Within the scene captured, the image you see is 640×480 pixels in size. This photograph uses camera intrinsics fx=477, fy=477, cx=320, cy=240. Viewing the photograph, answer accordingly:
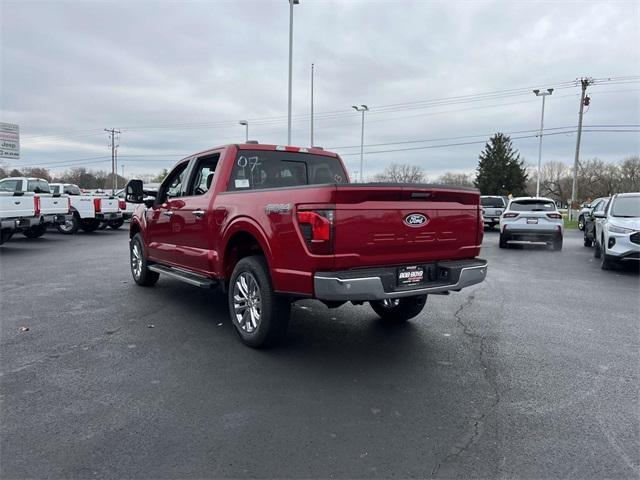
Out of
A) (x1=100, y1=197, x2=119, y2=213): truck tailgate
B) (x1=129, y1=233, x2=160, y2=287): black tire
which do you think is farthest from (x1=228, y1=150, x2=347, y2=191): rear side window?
(x1=100, y1=197, x2=119, y2=213): truck tailgate

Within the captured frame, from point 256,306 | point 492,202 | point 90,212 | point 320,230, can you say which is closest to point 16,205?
point 90,212

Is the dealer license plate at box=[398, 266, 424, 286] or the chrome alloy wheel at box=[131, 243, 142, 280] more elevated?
the dealer license plate at box=[398, 266, 424, 286]

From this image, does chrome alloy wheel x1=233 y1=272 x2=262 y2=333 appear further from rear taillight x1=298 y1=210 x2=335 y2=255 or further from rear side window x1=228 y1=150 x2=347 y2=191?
rear side window x1=228 y1=150 x2=347 y2=191

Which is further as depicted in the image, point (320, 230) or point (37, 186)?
point (37, 186)

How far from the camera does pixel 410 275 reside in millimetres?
4234

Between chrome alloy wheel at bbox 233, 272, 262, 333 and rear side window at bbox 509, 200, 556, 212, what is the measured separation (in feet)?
39.6

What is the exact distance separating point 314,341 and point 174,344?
4.66ft

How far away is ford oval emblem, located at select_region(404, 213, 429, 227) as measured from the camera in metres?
→ 4.21

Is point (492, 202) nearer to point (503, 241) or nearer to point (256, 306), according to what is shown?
point (503, 241)

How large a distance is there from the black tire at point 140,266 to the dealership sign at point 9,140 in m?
17.4

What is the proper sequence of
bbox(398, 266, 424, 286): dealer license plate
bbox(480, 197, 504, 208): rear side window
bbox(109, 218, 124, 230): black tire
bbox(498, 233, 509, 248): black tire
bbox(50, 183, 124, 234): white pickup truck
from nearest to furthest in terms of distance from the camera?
bbox(398, 266, 424, 286): dealer license plate
bbox(498, 233, 509, 248): black tire
bbox(50, 183, 124, 234): white pickup truck
bbox(109, 218, 124, 230): black tire
bbox(480, 197, 504, 208): rear side window

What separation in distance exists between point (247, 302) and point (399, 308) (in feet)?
6.22

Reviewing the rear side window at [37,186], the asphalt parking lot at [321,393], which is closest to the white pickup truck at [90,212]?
the rear side window at [37,186]

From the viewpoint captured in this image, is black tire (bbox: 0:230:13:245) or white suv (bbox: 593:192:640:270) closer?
white suv (bbox: 593:192:640:270)
